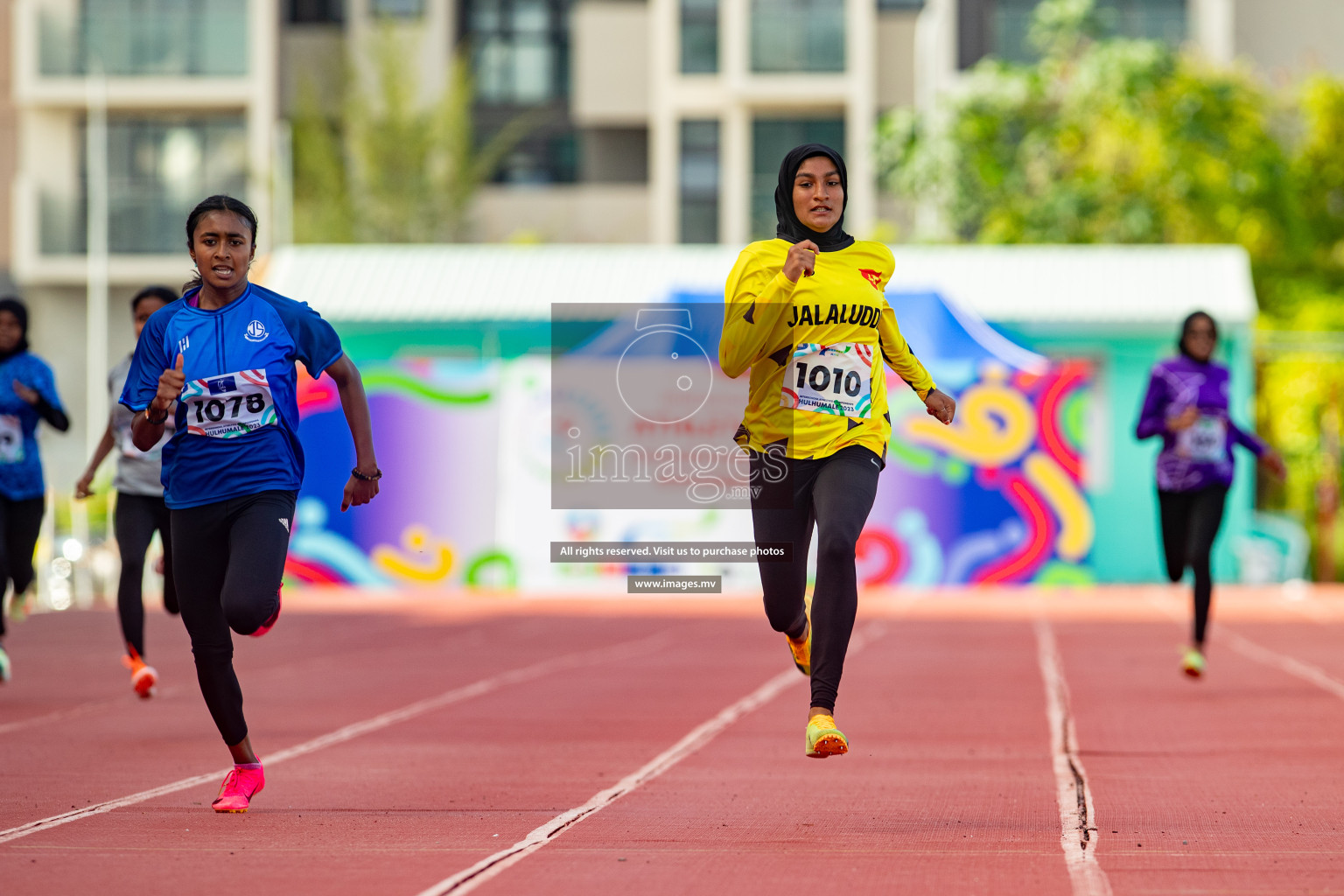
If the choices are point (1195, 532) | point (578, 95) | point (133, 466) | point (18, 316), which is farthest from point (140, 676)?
point (578, 95)

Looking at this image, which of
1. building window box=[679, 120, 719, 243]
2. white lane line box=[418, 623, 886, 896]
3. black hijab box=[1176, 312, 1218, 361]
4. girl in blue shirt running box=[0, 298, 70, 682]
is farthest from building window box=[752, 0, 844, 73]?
girl in blue shirt running box=[0, 298, 70, 682]

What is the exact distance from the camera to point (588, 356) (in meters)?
23.7

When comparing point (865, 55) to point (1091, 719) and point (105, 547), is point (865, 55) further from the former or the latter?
point (1091, 719)

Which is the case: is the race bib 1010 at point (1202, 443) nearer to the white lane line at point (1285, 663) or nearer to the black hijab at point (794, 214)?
the white lane line at point (1285, 663)

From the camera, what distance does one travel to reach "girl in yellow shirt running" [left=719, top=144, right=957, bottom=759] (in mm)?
6730

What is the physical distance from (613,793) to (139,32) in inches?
1442

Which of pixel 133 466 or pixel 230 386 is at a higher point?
pixel 230 386

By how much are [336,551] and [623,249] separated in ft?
19.8

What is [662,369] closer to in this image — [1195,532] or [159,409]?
[1195,532]

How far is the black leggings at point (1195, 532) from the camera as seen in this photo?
11500mm

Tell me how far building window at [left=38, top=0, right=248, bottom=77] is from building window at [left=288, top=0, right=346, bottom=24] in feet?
8.97

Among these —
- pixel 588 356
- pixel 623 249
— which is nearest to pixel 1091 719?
pixel 588 356

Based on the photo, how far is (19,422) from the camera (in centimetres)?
1095

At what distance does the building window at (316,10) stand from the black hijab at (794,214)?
38.5 meters
